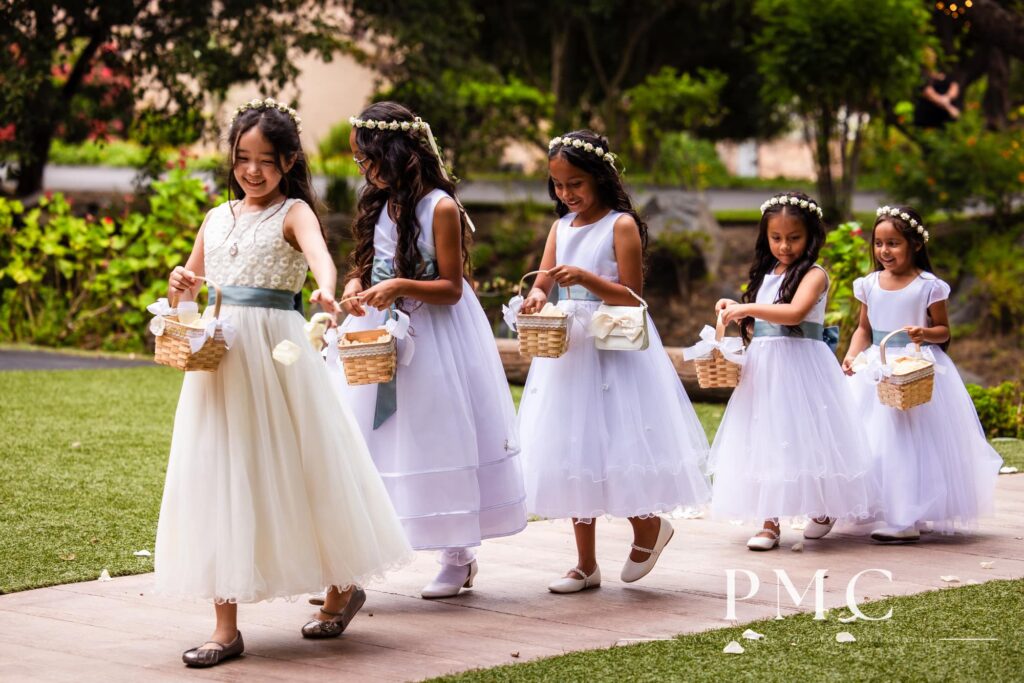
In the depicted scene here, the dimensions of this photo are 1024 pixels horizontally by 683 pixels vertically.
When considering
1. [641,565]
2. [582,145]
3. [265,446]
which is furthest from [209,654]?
[582,145]

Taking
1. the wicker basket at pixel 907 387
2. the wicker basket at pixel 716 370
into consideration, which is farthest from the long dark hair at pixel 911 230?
the wicker basket at pixel 716 370

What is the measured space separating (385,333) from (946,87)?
588 inches

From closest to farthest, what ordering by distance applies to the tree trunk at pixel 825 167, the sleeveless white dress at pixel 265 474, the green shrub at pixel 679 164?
the sleeveless white dress at pixel 265 474 < the tree trunk at pixel 825 167 < the green shrub at pixel 679 164

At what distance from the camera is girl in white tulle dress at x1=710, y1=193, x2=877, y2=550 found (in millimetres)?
5742

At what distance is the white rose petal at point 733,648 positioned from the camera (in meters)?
4.13

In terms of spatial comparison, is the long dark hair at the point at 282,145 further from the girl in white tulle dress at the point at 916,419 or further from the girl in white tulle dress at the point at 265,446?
the girl in white tulle dress at the point at 916,419

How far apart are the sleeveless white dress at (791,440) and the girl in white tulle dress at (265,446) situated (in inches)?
79.8

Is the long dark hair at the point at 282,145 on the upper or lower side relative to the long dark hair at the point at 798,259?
upper

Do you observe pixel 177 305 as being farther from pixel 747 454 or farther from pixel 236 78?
pixel 236 78

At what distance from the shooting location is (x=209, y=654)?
13.1ft

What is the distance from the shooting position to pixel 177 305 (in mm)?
4188

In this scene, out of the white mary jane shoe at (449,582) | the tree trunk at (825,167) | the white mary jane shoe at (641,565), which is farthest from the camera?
the tree trunk at (825,167)

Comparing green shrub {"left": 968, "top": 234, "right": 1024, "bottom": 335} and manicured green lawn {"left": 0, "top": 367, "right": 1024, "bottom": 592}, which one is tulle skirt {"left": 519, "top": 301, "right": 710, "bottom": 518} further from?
green shrub {"left": 968, "top": 234, "right": 1024, "bottom": 335}

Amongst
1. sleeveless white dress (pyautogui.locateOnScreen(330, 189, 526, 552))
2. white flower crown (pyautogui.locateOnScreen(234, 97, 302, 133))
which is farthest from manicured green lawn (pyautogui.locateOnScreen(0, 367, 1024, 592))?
white flower crown (pyautogui.locateOnScreen(234, 97, 302, 133))
